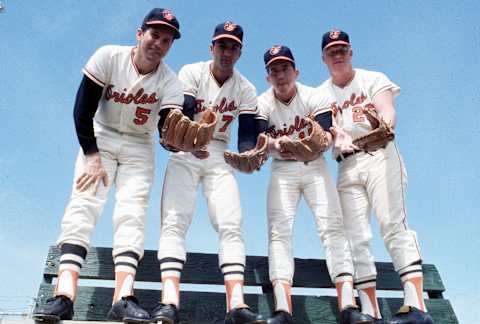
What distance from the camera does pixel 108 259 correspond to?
4586 millimetres

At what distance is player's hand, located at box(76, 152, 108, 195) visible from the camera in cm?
396

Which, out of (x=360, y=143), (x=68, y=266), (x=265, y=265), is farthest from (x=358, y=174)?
(x=68, y=266)

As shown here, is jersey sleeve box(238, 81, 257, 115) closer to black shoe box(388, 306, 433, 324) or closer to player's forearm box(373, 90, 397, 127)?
player's forearm box(373, 90, 397, 127)

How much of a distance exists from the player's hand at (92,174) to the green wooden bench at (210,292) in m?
0.93

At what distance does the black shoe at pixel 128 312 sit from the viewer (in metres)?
3.34

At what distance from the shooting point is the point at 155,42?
14.0ft

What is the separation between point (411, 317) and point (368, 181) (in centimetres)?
132

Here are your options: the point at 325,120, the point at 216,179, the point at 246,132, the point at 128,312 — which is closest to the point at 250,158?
the point at 216,179

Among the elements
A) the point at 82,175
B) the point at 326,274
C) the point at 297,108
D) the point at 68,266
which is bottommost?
the point at 68,266

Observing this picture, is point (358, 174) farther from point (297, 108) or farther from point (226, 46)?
point (226, 46)

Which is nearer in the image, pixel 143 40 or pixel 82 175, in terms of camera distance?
pixel 82 175

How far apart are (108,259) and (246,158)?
1.65 m

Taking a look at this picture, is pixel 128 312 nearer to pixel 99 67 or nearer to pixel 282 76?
pixel 99 67

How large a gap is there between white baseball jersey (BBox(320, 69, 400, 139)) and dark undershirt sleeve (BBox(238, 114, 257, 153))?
3.02 ft
